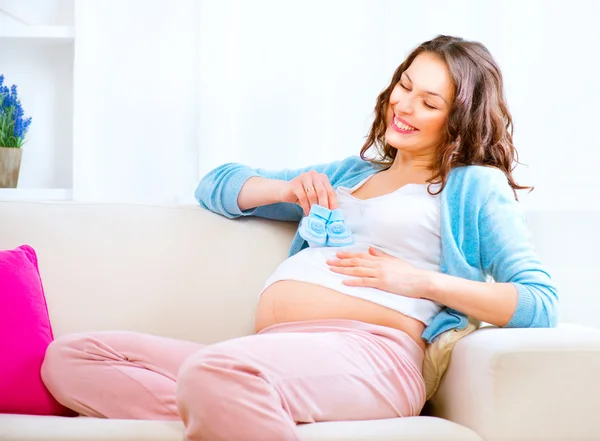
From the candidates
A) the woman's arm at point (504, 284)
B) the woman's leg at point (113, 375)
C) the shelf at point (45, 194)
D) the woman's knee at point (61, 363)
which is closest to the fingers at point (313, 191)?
the woman's arm at point (504, 284)

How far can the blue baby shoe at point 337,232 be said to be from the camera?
1633mm

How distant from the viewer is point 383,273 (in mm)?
1495

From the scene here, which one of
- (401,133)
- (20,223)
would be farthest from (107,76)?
(401,133)

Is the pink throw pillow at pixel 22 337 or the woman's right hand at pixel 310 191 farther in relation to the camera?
the woman's right hand at pixel 310 191

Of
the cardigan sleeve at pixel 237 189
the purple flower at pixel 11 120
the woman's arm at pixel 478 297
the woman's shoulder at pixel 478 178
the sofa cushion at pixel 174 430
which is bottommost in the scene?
the sofa cushion at pixel 174 430

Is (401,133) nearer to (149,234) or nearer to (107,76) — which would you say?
(149,234)

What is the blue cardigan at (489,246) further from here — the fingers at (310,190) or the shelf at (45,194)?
the shelf at (45,194)

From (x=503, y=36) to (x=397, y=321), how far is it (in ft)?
4.01

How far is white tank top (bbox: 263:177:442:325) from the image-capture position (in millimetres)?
1564

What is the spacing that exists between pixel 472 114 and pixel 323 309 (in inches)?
20.7

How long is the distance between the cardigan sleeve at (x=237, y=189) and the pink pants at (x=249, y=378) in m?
0.39

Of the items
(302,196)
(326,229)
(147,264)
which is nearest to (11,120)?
(147,264)

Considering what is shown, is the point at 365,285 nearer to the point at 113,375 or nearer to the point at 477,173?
the point at 477,173

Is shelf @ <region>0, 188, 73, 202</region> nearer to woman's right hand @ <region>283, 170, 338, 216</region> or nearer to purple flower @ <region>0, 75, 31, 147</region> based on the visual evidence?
purple flower @ <region>0, 75, 31, 147</region>
